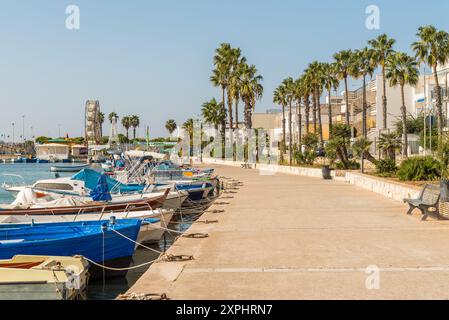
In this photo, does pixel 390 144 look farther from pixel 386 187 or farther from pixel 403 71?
pixel 403 71

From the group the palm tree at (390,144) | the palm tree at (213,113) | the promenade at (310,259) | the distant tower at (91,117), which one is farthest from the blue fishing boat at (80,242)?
the distant tower at (91,117)

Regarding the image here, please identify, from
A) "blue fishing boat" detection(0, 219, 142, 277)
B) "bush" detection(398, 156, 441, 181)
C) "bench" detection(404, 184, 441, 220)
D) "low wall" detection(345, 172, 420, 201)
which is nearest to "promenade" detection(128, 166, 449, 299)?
"bench" detection(404, 184, 441, 220)

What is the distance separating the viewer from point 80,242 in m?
13.9

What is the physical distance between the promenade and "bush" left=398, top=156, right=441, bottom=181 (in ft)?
26.3

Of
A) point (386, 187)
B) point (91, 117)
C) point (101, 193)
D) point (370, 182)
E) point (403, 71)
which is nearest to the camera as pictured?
point (101, 193)

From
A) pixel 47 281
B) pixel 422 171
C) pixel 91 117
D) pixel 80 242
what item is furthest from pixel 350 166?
pixel 91 117

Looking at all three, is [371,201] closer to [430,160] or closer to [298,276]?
[430,160]

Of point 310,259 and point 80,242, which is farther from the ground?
point 80,242

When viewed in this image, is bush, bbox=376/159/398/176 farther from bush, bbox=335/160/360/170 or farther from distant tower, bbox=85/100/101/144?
distant tower, bbox=85/100/101/144

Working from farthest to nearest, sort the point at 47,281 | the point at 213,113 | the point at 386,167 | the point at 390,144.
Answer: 1. the point at 213,113
2. the point at 390,144
3. the point at 386,167
4. the point at 47,281

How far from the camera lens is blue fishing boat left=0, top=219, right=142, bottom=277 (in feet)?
44.9

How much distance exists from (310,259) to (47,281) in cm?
549

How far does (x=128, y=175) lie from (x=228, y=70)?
54536 millimetres
